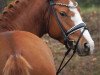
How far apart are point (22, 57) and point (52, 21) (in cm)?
155

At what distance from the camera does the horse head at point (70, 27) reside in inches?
205

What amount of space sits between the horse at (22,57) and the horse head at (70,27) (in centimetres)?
86

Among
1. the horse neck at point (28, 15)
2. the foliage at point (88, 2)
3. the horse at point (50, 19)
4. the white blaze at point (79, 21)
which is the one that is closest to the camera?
the white blaze at point (79, 21)

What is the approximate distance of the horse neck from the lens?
539 cm

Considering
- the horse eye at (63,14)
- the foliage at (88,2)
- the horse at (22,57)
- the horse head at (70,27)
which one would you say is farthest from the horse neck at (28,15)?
the foliage at (88,2)

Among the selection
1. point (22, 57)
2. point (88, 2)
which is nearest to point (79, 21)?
point (22, 57)

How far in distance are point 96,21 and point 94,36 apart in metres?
1.64

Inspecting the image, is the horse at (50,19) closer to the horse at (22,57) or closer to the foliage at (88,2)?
the horse at (22,57)

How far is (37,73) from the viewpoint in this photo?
406 cm

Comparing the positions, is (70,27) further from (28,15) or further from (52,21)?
(28,15)

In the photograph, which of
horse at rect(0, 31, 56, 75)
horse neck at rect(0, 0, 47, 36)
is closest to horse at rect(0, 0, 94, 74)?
horse neck at rect(0, 0, 47, 36)

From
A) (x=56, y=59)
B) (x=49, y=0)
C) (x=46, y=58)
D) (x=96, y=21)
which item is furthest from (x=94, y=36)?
(x=46, y=58)

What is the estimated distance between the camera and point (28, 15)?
553 centimetres

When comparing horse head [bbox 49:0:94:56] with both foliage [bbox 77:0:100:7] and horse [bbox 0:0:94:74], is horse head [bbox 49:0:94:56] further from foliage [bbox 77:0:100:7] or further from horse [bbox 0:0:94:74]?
foliage [bbox 77:0:100:7]
